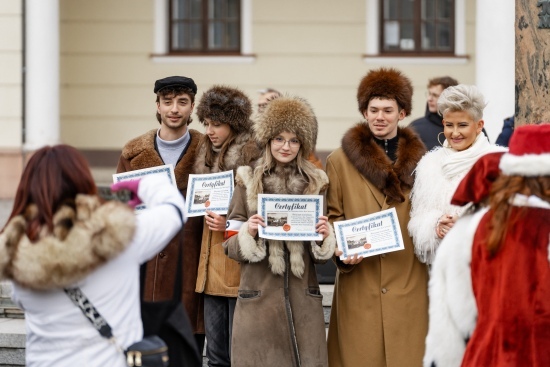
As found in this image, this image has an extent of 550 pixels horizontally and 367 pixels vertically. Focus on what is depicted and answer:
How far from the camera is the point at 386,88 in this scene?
6.02 m

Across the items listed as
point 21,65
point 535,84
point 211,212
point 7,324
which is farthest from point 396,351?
point 21,65

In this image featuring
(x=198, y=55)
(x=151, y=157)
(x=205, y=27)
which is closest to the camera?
(x=151, y=157)

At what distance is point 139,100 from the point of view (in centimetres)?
1483

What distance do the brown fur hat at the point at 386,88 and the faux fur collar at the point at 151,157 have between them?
3.49ft

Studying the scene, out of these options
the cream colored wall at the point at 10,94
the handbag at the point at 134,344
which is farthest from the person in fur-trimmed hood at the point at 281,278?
the cream colored wall at the point at 10,94

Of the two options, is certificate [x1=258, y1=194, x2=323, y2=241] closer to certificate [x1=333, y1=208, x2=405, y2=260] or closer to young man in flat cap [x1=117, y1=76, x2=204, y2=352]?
certificate [x1=333, y1=208, x2=405, y2=260]

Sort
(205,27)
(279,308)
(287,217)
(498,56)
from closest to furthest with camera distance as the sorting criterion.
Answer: (287,217) < (279,308) < (498,56) < (205,27)

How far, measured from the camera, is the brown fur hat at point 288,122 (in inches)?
230

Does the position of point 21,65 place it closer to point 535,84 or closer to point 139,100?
point 139,100

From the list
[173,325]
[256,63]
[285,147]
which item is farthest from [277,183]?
[256,63]

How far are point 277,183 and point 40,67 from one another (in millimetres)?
8176

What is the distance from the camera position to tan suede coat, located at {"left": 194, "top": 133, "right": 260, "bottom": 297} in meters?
6.20

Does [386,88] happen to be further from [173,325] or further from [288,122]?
[173,325]

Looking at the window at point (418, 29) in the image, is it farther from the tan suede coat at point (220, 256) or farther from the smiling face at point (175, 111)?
the tan suede coat at point (220, 256)
